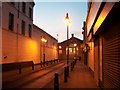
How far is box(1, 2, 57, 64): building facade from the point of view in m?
26.1

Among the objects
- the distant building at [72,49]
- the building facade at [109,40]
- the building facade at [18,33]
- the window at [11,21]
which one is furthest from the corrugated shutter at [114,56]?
the distant building at [72,49]

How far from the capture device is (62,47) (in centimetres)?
8769

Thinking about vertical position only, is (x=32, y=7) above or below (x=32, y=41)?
above

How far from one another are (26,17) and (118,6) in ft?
103

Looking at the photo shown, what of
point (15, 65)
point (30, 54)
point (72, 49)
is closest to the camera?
point (15, 65)

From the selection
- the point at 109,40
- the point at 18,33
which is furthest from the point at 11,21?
the point at 109,40

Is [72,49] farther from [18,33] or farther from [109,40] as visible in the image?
[109,40]

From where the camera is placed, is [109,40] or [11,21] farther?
[11,21]

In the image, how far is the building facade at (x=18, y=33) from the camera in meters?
26.1

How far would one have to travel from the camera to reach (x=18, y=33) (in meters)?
30.6

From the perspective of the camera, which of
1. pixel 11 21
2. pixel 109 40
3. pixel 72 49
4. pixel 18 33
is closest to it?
pixel 109 40

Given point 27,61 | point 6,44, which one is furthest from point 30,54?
point 6,44

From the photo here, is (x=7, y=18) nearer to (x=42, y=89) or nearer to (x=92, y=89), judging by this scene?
(x=42, y=89)

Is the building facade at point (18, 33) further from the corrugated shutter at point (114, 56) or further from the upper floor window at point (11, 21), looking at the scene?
the corrugated shutter at point (114, 56)
